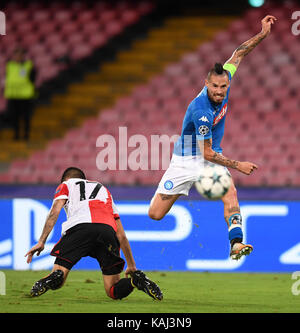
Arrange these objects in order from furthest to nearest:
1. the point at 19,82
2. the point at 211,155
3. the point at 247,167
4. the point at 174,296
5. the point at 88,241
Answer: the point at 19,82, the point at 174,296, the point at 211,155, the point at 88,241, the point at 247,167

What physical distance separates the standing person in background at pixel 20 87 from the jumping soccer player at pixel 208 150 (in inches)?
233

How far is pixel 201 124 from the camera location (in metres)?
6.64

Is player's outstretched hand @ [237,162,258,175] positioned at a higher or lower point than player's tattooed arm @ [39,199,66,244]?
higher

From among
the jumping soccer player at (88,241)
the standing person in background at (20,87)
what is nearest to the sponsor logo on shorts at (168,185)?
the jumping soccer player at (88,241)

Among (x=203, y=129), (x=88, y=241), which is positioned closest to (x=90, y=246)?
(x=88, y=241)

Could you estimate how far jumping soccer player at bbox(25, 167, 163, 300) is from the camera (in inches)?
251

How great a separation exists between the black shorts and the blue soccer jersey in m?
1.23

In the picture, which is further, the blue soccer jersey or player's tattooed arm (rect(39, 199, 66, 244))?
the blue soccer jersey

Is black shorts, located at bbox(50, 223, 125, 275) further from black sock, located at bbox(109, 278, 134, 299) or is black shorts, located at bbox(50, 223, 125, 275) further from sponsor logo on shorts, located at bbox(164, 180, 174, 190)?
sponsor logo on shorts, located at bbox(164, 180, 174, 190)

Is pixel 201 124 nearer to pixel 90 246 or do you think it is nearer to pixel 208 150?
pixel 208 150

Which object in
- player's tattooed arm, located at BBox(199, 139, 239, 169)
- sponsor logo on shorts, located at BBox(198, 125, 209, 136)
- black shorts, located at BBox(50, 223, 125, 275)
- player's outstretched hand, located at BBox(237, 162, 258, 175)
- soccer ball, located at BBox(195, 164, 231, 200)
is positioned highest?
sponsor logo on shorts, located at BBox(198, 125, 209, 136)

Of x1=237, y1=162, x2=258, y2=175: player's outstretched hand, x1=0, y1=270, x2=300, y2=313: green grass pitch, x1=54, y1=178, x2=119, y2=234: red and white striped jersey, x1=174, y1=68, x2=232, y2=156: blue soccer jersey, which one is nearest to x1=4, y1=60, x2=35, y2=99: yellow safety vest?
x1=0, y1=270, x2=300, y2=313: green grass pitch

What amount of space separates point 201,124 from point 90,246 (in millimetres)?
1484

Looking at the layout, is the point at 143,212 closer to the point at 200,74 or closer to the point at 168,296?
the point at 168,296
